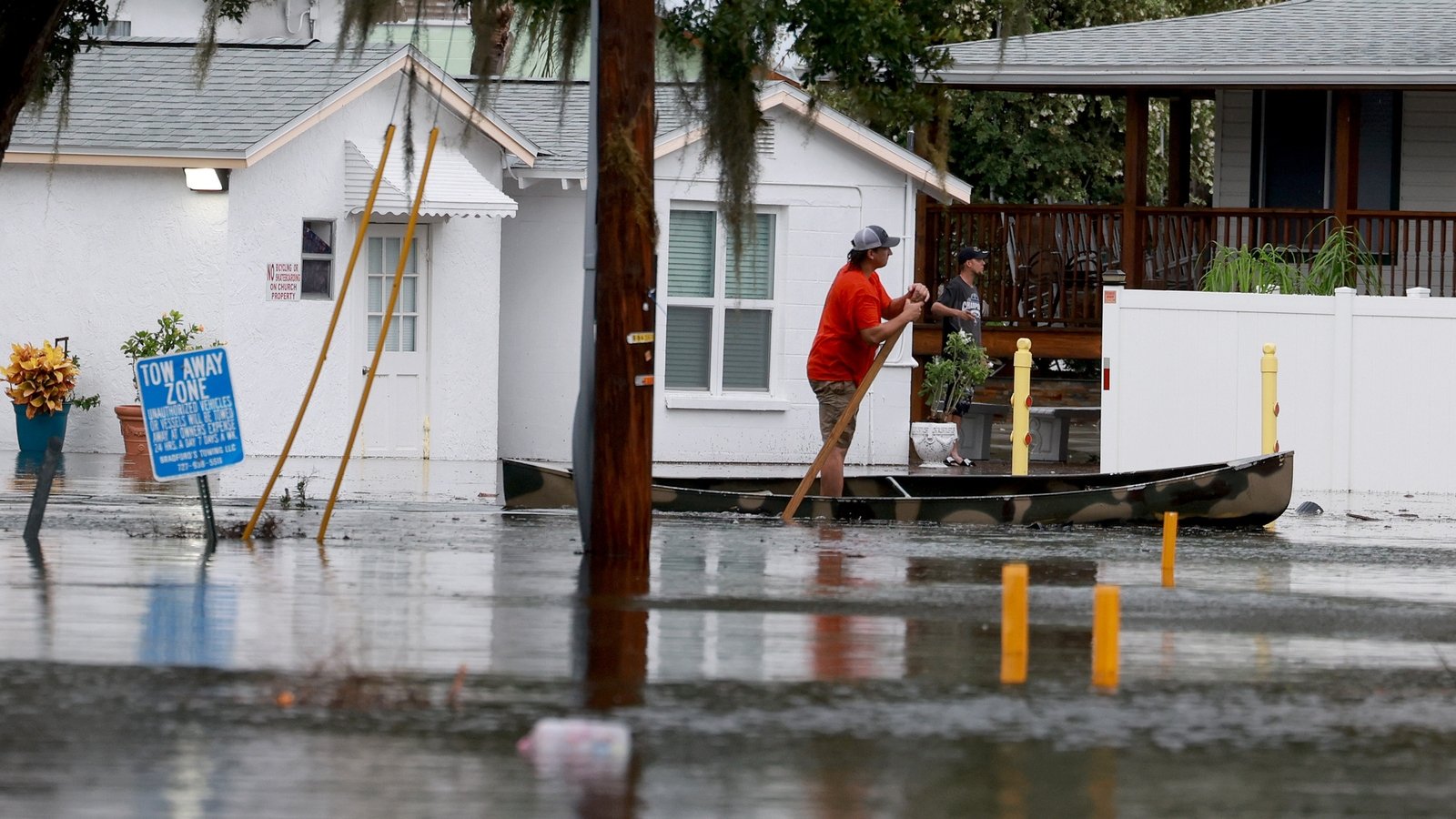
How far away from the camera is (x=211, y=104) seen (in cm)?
2125

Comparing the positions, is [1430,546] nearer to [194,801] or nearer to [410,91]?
[410,91]

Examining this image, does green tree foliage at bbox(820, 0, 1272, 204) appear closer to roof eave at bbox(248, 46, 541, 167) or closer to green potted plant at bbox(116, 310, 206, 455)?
roof eave at bbox(248, 46, 541, 167)

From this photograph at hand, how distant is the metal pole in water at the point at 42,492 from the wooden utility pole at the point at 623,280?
9.98 ft

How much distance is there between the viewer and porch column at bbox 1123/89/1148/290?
24.1 meters

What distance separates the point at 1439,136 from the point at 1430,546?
12285 millimetres

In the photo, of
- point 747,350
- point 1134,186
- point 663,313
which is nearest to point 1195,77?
point 1134,186

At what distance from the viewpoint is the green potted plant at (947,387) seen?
21.6m

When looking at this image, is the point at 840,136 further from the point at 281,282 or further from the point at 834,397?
the point at 834,397

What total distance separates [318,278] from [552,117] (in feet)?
12.2

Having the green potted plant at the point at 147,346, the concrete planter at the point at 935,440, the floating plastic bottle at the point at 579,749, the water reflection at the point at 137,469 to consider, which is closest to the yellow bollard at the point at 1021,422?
the concrete planter at the point at 935,440

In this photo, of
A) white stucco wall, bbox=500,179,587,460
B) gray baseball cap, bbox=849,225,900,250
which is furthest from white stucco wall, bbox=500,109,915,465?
gray baseball cap, bbox=849,225,900,250

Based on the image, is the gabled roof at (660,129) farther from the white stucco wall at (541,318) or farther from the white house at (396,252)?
the white stucco wall at (541,318)

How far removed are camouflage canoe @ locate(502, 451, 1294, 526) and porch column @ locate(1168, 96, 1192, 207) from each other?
41.6 feet

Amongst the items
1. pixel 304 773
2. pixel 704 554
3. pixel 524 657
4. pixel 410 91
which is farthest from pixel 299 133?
pixel 304 773
